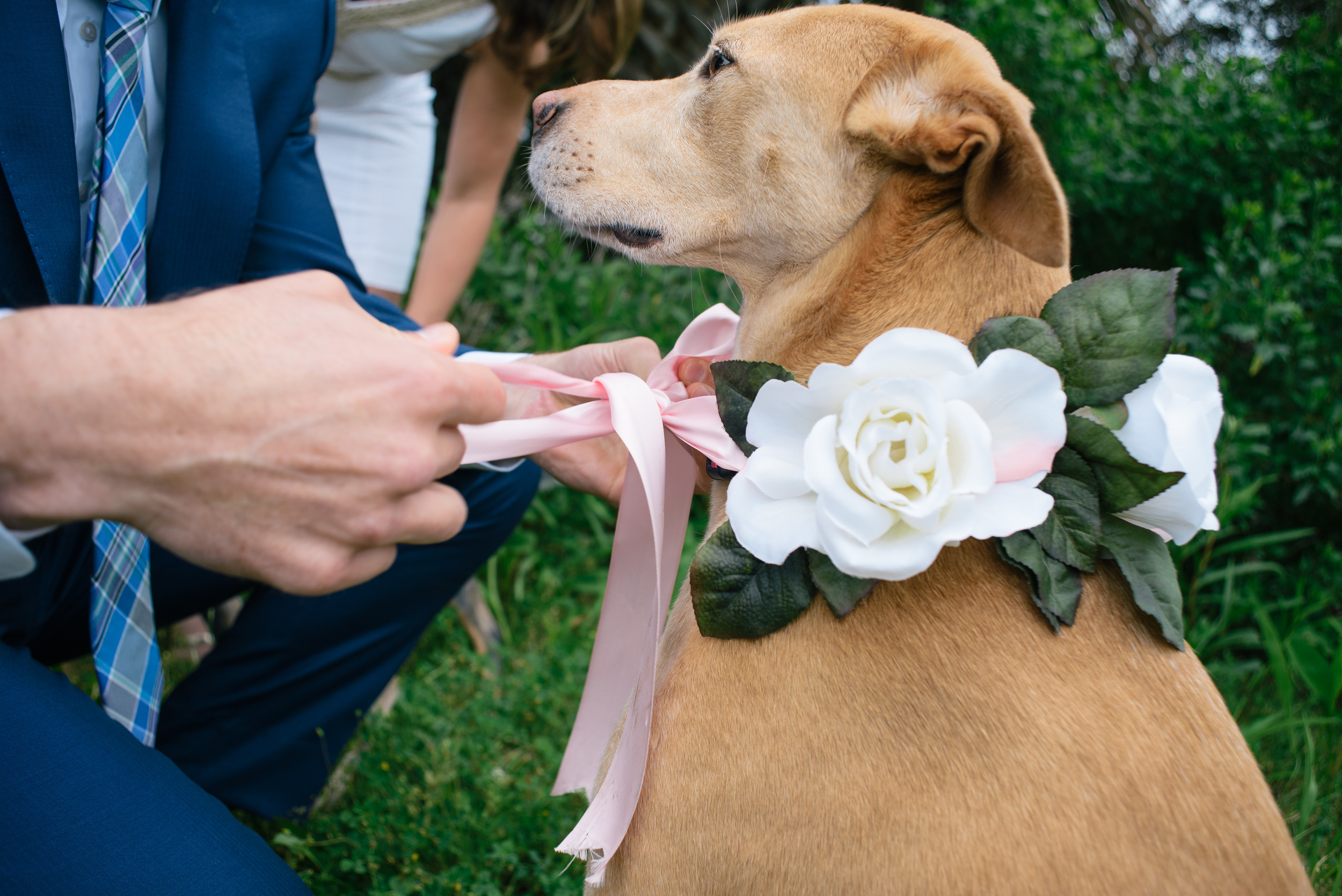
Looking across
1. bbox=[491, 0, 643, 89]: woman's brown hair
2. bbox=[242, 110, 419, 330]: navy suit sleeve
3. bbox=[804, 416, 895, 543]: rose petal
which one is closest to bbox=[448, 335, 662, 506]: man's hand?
bbox=[242, 110, 419, 330]: navy suit sleeve

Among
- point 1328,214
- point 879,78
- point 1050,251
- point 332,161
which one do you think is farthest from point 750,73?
point 1328,214

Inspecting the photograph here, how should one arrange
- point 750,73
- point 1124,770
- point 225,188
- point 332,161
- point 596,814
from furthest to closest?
point 332,161
point 225,188
point 750,73
point 596,814
point 1124,770

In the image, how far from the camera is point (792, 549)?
112 cm

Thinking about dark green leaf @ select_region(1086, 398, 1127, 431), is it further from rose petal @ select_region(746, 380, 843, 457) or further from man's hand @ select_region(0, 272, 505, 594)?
man's hand @ select_region(0, 272, 505, 594)

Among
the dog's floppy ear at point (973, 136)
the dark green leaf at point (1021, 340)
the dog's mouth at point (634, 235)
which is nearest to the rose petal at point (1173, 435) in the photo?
the dark green leaf at point (1021, 340)

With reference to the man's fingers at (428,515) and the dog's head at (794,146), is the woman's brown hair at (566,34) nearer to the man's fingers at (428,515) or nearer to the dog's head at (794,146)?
the dog's head at (794,146)

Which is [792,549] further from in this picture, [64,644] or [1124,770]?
[64,644]

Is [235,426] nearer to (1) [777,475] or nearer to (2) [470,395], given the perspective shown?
(2) [470,395]

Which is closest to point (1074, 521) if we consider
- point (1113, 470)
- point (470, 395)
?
point (1113, 470)

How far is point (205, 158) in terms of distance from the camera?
1685mm

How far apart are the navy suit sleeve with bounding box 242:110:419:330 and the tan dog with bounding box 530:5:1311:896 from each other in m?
1.15

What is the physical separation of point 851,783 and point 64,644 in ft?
5.79

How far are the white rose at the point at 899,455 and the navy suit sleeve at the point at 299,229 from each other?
3.88 ft

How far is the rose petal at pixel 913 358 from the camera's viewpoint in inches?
43.6
